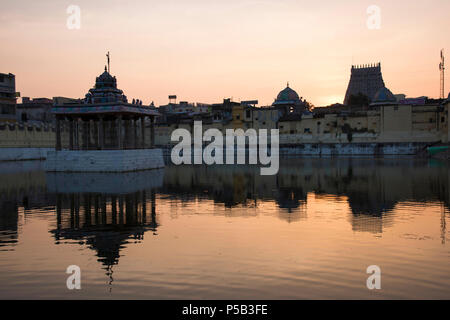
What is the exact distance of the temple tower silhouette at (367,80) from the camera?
527 ft

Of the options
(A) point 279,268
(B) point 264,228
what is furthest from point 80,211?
(A) point 279,268

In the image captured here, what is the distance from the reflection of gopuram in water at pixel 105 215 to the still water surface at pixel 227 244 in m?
0.05

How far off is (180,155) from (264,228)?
7186cm

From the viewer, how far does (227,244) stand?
13648mm

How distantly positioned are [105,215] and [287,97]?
87348 millimetres

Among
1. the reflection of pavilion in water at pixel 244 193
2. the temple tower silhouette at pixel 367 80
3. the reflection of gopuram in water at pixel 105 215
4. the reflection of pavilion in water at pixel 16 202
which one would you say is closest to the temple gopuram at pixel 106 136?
the reflection of pavilion in water at pixel 16 202

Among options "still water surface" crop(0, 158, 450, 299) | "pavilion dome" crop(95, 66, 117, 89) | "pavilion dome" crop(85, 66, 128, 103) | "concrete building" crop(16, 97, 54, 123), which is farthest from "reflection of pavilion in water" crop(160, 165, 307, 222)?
"concrete building" crop(16, 97, 54, 123)

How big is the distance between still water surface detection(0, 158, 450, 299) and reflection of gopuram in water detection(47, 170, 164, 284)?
55 mm

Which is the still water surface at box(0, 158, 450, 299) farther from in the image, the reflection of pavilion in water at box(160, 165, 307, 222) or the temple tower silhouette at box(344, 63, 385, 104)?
the temple tower silhouette at box(344, 63, 385, 104)

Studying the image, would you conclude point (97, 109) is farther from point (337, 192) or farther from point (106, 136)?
point (337, 192)

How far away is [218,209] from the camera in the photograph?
20.8 meters

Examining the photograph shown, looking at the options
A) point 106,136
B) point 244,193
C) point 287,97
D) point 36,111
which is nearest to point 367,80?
point 287,97
